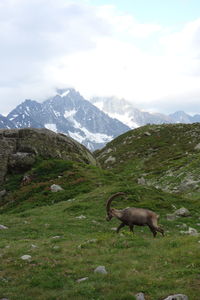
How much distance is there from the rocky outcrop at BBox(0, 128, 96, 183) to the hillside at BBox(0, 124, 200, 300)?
105 centimetres

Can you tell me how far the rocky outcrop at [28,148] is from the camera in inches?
1561

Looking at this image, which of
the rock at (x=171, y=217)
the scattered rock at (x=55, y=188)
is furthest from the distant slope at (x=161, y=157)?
the rock at (x=171, y=217)

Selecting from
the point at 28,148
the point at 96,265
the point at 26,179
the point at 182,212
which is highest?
the point at 28,148

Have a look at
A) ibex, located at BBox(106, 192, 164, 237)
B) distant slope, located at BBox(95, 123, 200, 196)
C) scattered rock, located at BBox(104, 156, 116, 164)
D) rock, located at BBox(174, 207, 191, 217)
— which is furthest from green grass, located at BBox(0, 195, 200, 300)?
scattered rock, located at BBox(104, 156, 116, 164)

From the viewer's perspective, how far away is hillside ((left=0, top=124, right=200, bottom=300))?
10.7 metres

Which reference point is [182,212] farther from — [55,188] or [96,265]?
[96,265]

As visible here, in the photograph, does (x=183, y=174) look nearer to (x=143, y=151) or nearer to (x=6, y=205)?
(x=6, y=205)

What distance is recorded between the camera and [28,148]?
4150 cm

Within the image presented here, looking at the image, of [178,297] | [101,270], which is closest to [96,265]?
[101,270]

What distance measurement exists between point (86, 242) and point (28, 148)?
2721cm

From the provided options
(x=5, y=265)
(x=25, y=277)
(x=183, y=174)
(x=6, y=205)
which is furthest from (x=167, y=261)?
(x=183, y=174)

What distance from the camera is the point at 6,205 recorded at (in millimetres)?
33281

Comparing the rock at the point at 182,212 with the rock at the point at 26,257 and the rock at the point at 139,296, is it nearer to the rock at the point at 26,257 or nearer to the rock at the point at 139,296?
the rock at the point at 26,257

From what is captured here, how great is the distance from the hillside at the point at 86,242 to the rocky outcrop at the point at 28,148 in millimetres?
1047
